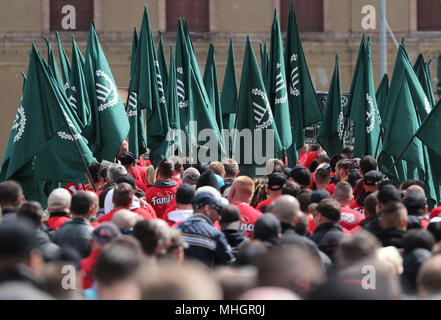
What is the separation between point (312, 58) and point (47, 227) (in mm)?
→ 19132

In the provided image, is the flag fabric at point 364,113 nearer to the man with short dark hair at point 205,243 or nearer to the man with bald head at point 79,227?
the man with short dark hair at point 205,243

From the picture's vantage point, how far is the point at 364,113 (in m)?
11.1

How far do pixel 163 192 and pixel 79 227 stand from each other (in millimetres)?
2529

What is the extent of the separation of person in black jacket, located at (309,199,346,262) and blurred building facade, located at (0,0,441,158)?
1811 cm

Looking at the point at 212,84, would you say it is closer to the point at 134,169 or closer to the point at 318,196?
the point at 134,169

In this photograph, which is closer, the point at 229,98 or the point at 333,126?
the point at 333,126

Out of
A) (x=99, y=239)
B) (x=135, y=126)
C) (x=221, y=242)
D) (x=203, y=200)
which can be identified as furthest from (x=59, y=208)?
(x=135, y=126)

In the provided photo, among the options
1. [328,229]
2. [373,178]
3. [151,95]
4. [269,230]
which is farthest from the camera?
[151,95]

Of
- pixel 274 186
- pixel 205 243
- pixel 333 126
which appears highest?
pixel 333 126

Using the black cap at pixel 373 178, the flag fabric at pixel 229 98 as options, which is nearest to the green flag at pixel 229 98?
the flag fabric at pixel 229 98

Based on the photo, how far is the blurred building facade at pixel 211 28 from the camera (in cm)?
2409

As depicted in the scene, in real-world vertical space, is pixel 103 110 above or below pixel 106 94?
below
